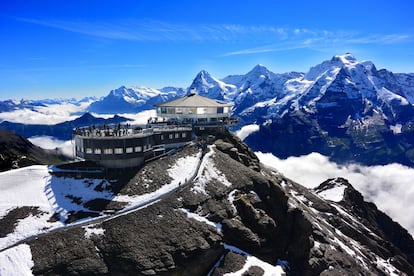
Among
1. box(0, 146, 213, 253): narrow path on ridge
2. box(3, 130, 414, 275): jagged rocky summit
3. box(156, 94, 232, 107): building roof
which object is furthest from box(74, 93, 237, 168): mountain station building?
box(0, 146, 213, 253): narrow path on ridge

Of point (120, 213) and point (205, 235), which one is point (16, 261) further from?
point (205, 235)

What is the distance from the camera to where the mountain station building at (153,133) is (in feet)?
243

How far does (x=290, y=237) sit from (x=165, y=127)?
4042 cm

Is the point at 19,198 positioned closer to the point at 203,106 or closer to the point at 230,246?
the point at 230,246

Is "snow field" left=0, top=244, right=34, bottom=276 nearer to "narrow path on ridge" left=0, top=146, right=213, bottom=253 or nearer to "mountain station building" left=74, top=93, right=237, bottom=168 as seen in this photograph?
"narrow path on ridge" left=0, top=146, right=213, bottom=253

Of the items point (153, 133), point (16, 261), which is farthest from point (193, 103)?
point (16, 261)

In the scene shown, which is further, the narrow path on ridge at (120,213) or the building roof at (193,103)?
the building roof at (193,103)

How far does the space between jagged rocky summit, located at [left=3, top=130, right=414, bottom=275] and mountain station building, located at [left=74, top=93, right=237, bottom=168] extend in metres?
4.43

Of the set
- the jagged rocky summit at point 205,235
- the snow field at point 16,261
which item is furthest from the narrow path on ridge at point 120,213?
the snow field at point 16,261

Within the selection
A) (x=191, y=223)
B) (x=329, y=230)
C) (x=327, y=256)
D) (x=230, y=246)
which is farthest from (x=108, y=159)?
(x=329, y=230)

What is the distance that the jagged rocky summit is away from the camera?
54.2 m

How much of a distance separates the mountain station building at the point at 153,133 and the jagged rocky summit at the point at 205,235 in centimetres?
443

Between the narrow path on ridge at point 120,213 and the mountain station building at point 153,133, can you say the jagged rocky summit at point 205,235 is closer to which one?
the narrow path on ridge at point 120,213

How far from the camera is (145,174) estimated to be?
239 ft
